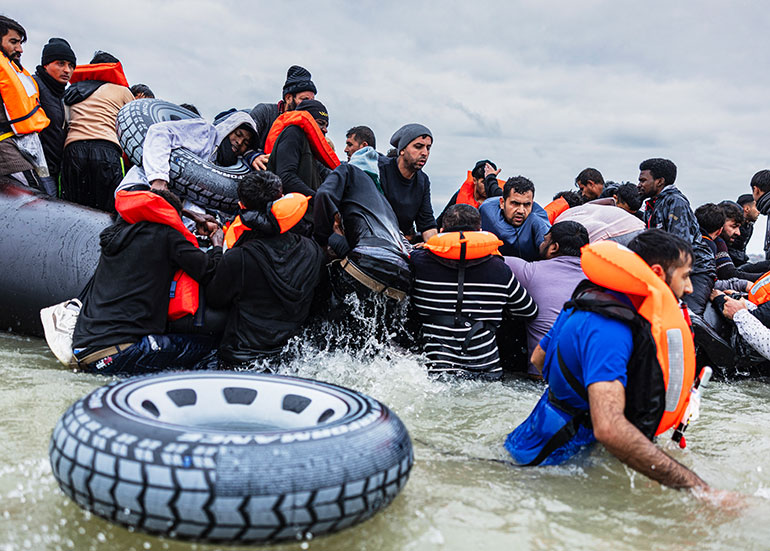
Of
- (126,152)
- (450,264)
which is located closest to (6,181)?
(126,152)

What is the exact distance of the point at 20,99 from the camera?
543cm

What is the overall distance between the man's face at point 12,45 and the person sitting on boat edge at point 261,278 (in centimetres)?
281

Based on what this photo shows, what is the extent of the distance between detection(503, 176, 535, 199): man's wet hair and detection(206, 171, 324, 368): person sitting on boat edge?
6.05 ft

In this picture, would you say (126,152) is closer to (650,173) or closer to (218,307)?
(218,307)

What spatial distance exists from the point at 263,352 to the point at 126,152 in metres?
2.18

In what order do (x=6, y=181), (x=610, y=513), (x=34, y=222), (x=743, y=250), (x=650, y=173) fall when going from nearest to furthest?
(x=610, y=513)
(x=34, y=222)
(x=6, y=181)
(x=650, y=173)
(x=743, y=250)

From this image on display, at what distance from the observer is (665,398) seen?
2566mm

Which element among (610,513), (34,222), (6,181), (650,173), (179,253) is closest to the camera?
(610,513)

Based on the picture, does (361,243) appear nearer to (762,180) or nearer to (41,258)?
(41,258)

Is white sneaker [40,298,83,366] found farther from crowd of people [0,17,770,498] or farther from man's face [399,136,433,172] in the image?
man's face [399,136,433,172]

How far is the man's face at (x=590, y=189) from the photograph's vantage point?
7.61m

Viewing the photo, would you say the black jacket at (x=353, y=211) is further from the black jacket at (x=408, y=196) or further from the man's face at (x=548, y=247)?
the man's face at (x=548, y=247)

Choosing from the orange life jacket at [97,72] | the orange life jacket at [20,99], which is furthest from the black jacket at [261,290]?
the orange life jacket at [97,72]

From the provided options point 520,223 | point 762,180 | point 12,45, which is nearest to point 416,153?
point 520,223
